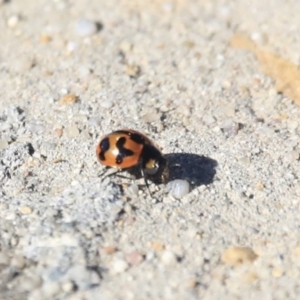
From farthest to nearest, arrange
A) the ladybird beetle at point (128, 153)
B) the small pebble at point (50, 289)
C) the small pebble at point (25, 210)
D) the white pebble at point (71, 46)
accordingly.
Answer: the white pebble at point (71, 46) < the ladybird beetle at point (128, 153) < the small pebble at point (25, 210) < the small pebble at point (50, 289)

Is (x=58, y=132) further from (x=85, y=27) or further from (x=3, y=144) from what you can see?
(x=85, y=27)

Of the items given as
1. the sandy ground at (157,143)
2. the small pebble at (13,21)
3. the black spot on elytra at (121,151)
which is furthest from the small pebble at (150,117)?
the small pebble at (13,21)

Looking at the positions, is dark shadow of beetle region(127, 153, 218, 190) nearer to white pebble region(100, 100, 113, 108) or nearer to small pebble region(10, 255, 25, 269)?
white pebble region(100, 100, 113, 108)

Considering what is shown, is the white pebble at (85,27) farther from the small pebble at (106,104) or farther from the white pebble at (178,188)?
the white pebble at (178,188)

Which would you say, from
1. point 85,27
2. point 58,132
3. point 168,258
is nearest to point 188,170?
point 168,258

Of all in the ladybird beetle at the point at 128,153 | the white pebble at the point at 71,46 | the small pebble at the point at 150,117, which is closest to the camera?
the ladybird beetle at the point at 128,153

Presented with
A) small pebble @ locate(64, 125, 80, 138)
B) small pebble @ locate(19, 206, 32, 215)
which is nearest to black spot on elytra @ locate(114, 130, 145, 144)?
small pebble @ locate(64, 125, 80, 138)

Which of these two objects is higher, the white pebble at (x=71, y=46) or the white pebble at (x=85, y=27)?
the white pebble at (x=85, y=27)
